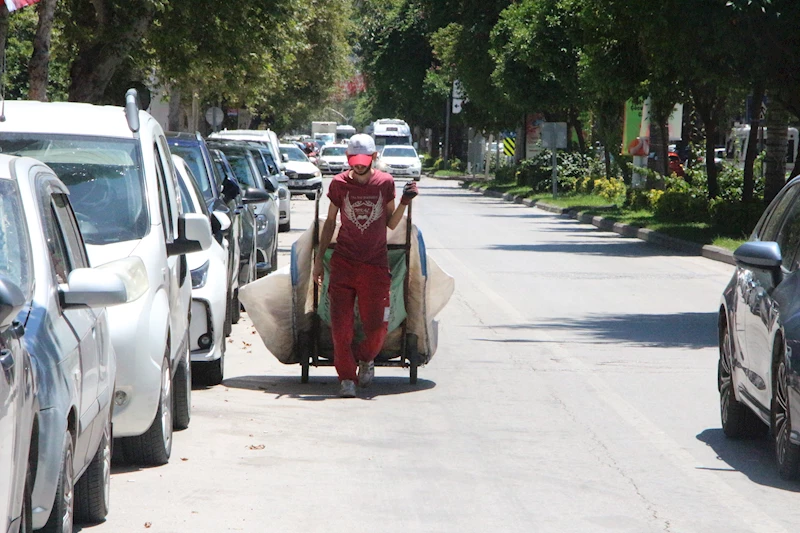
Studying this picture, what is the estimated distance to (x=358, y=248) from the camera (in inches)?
371

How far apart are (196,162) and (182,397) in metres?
6.32

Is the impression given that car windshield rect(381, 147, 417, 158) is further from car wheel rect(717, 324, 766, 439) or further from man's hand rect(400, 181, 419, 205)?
car wheel rect(717, 324, 766, 439)

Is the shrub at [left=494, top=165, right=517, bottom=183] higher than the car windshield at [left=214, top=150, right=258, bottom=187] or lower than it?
lower

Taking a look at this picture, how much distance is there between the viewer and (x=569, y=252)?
24609 millimetres

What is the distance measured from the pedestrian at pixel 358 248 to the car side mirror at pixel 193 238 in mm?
1615

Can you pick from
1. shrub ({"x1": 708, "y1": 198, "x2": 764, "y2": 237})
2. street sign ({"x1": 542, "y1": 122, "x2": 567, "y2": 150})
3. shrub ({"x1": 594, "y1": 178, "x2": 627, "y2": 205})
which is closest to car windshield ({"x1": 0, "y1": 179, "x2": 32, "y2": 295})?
shrub ({"x1": 708, "y1": 198, "x2": 764, "y2": 237})

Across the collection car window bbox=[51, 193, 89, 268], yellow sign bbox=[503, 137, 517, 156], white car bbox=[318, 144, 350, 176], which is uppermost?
car window bbox=[51, 193, 89, 268]

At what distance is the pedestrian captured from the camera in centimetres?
938

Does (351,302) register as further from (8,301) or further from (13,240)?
(8,301)

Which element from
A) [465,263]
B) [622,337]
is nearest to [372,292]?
[622,337]

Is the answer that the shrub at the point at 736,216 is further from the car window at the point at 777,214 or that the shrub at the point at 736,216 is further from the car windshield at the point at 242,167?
the car window at the point at 777,214

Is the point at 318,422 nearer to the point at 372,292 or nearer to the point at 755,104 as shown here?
the point at 372,292

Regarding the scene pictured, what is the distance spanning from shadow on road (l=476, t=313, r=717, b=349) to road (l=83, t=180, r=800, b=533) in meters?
0.03

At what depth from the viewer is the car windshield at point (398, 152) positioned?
6412cm
